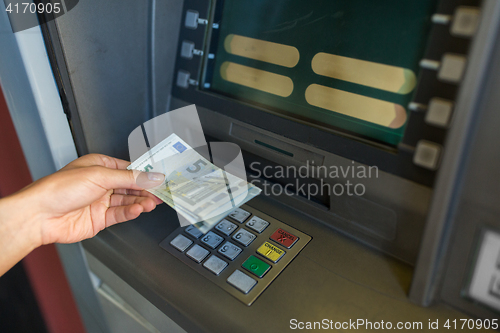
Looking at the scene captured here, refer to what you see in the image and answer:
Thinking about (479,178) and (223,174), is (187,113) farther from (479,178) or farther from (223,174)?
(479,178)

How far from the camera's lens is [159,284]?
2.71 feet

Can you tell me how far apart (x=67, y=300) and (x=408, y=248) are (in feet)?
6.21

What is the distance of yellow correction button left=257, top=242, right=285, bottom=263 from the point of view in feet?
2.74

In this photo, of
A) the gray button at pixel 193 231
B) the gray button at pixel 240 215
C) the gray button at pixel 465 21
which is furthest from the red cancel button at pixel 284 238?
the gray button at pixel 465 21

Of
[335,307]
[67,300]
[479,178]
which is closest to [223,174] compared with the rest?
[335,307]

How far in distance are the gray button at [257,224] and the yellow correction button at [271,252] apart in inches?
2.1

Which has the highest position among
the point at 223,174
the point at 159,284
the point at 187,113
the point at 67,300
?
the point at 187,113

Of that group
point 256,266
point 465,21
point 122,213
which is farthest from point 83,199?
point 465,21

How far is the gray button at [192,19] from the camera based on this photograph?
3.54 feet

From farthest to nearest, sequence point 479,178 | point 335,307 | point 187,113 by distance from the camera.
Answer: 1. point 187,113
2. point 335,307
3. point 479,178

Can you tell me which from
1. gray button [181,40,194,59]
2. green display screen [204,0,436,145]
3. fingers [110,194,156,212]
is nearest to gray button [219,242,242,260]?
fingers [110,194,156,212]

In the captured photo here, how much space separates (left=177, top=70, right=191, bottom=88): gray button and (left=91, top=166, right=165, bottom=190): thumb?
370mm

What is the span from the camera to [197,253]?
0.86 m

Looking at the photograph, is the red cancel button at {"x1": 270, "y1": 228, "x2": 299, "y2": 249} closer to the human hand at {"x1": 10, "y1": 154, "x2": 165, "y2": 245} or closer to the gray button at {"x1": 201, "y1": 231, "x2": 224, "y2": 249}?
the gray button at {"x1": 201, "y1": 231, "x2": 224, "y2": 249}
